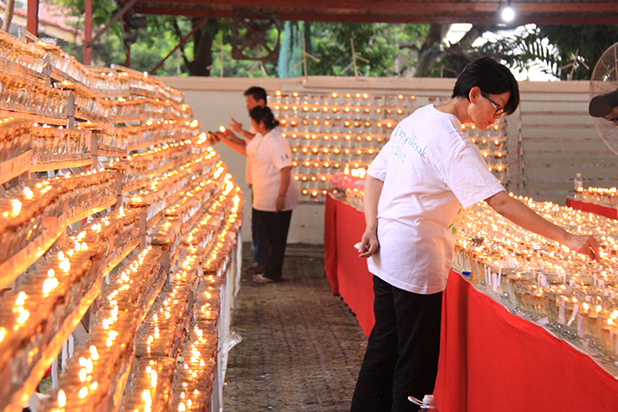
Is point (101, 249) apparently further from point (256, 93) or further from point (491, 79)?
point (256, 93)

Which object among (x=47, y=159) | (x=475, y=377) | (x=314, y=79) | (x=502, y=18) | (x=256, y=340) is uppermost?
(x=502, y=18)

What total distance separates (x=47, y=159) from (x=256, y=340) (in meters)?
3.27

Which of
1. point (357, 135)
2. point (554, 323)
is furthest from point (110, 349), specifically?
point (357, 135)

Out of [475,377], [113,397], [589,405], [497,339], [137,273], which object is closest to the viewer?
[113,397]

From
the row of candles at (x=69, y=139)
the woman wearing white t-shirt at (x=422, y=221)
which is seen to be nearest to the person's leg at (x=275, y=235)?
the row of candles at (x=69, y=139)

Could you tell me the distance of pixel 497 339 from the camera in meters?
2.55

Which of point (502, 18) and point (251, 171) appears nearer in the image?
point (251, 171)

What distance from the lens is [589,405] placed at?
1.86 meters

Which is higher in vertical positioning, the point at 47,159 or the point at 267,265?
the point at 47,159

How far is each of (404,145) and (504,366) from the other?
2.82 feet

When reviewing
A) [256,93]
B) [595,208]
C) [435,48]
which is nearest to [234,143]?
[256,93]

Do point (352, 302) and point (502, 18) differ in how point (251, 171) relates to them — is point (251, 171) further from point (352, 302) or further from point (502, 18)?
point (502, 18)

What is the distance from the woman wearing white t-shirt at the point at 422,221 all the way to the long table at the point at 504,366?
175mm

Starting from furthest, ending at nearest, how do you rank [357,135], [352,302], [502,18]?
[357,135] < [502,18] < [352,302]
